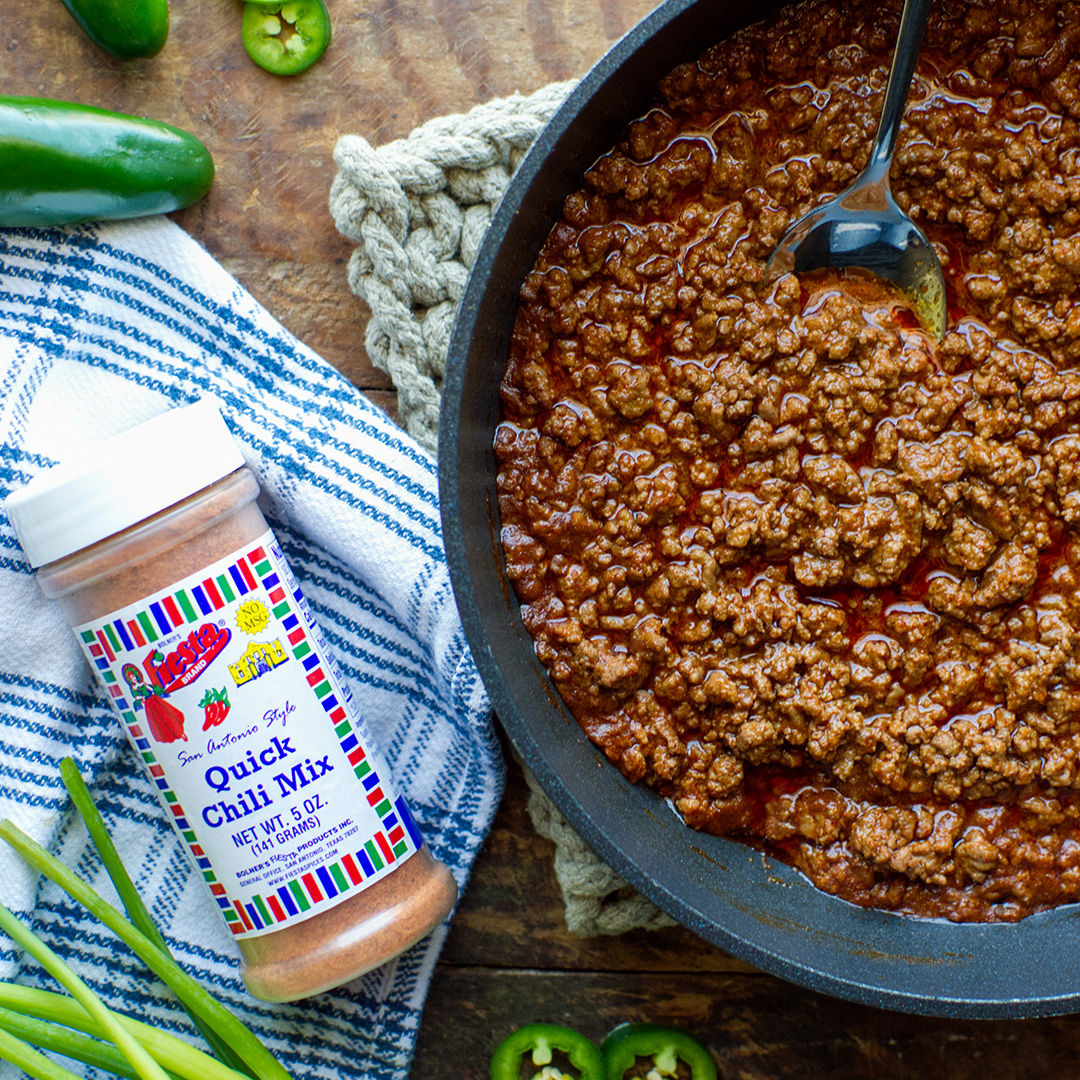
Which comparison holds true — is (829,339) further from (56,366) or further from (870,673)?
(56,366)

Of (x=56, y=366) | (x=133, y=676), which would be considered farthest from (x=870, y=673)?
(x=56, y=366)

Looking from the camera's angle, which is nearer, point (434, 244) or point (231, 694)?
point (231, 694)

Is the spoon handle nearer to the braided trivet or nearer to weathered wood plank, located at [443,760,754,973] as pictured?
the braided trivet

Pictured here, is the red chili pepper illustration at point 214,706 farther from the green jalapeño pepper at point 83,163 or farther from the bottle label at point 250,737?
the green jalapeño pepper at point 83,163

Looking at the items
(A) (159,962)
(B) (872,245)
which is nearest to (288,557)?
(A) (159,962)

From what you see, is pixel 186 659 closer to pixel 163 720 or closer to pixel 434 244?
pixel 163 720
